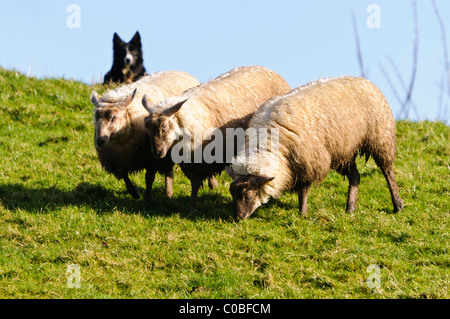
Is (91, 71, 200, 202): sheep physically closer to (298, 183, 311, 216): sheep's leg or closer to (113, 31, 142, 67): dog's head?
(298, 183, 311, 216): sheep's leg

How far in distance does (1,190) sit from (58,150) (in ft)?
6.77

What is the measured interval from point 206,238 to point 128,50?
9285 millimetres

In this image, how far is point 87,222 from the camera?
27.5 feet

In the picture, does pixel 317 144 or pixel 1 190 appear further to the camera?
pixel 1 190

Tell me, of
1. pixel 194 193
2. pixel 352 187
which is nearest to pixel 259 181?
pixel 194 193

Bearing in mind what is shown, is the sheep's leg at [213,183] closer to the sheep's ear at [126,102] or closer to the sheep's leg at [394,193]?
the sheep's ear at [126,102]

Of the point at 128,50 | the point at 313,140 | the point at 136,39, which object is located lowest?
the point at 313,140

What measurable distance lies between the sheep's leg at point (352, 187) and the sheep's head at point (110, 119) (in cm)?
367

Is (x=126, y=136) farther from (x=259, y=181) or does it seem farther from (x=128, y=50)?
(x=128, y=50)

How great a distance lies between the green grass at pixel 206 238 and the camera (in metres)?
6.74

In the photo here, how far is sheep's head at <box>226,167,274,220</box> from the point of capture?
27.0ft

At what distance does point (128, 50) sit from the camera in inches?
624

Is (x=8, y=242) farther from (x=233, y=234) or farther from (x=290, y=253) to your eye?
(x=290, y=253)
